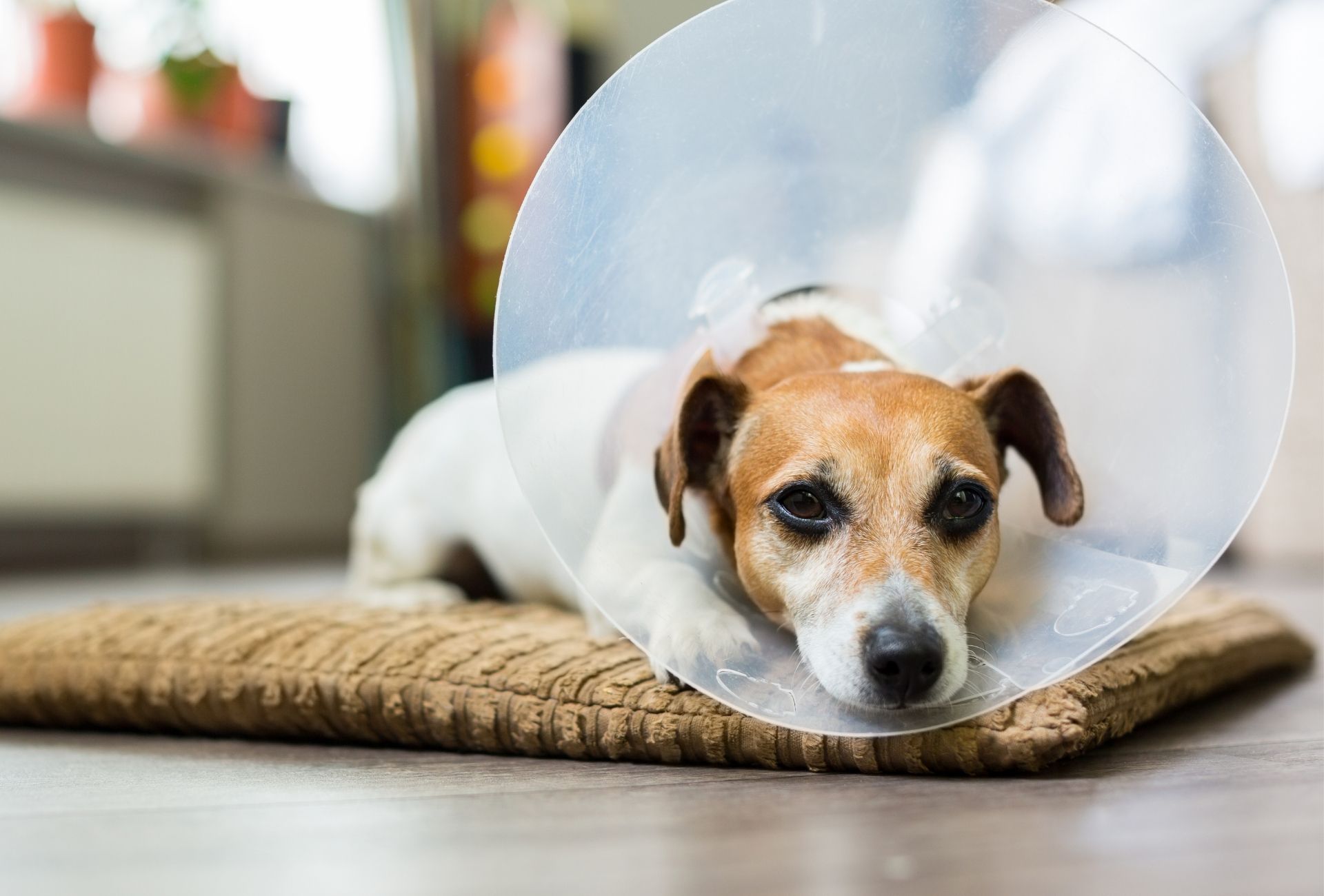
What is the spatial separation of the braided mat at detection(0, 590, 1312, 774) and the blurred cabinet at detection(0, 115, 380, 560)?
2.64 meters

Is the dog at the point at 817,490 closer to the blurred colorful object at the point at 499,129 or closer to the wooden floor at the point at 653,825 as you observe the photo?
the wooden floor at the point at 653,825

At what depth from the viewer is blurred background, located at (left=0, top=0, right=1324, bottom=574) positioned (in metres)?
3.84

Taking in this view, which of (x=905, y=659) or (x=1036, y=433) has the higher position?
(x=1036, y=433)

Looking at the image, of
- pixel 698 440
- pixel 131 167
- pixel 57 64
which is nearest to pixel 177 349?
pixel 131 167

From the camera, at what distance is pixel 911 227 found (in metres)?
1.69

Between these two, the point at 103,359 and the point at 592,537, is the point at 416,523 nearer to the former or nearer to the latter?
the point at 592,537

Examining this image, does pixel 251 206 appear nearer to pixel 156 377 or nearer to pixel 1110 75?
pixel 156 377

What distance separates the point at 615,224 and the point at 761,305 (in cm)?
30

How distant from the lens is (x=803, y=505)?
1268 millimetres

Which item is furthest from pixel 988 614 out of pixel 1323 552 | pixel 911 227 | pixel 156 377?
pixel 156 377

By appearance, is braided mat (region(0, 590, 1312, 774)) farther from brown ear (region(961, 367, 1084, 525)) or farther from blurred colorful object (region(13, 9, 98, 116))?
blurred colorful object (region(13, 9, 98, 116))

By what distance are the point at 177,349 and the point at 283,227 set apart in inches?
30.8

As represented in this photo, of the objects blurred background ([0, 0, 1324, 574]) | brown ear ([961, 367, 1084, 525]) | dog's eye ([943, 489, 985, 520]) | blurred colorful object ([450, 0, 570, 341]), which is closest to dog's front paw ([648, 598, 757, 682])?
dog's eye ([943, 489, 985, 520])

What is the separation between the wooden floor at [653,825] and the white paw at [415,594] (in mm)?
691
